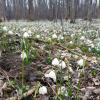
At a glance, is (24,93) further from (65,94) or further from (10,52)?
(10,52)

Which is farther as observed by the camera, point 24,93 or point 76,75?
point 76,75

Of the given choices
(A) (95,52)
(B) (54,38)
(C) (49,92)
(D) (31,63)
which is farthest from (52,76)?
(B) (54,38)

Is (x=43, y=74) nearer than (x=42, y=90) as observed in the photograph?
No

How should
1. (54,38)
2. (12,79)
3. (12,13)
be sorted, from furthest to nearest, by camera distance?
(12,13) → (54,38) → (12,79)

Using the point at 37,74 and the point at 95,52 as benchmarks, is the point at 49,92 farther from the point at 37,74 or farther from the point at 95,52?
the point at 95,52

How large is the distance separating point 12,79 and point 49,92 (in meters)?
0.37

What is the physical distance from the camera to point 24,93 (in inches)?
73.4

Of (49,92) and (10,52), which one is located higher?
(10,52)

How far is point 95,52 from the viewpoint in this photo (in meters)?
3.43

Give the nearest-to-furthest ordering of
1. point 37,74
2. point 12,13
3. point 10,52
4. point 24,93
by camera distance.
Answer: point 24,93 < point 37,74 < point 10,52 < point 12,13

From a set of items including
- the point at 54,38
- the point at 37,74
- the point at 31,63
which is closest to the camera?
the point at 37,74

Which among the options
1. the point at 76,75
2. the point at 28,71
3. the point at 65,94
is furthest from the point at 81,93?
the point at 28,71

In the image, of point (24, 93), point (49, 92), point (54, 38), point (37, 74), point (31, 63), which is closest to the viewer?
point (24, 93)

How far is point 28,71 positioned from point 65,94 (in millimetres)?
576
